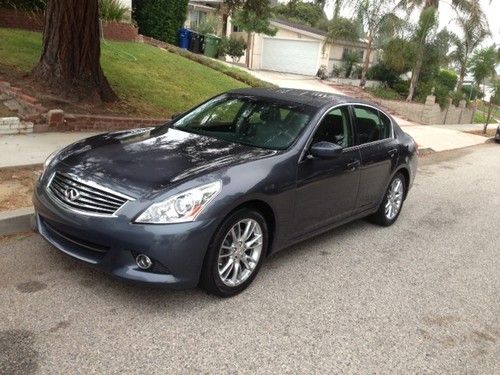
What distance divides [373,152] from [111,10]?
13.9m

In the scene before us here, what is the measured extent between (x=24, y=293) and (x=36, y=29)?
1273 centimetres

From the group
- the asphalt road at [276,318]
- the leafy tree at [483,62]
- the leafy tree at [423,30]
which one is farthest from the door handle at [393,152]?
the leafy tree at [483,62]

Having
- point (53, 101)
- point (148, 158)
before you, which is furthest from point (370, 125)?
point (53, 101)

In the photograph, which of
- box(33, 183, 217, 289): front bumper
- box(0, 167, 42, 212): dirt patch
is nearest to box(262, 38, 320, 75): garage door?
box(0, 167, 42, 212): dirt patch

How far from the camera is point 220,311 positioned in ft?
12.2

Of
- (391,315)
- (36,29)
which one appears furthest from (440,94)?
(391,315)

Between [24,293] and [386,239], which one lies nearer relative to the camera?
[24,293]

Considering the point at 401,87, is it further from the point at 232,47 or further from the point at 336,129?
the point at 336,129

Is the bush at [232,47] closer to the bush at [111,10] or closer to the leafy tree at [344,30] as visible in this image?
the leafy tree at [344,30]

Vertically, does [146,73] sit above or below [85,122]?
above

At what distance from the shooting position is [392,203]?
626 cm

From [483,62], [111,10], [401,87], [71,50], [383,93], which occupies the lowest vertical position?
[383,93]

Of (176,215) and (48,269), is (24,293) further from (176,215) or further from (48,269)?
(176,215)

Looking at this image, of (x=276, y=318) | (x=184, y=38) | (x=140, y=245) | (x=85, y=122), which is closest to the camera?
(x=140, y=245)
